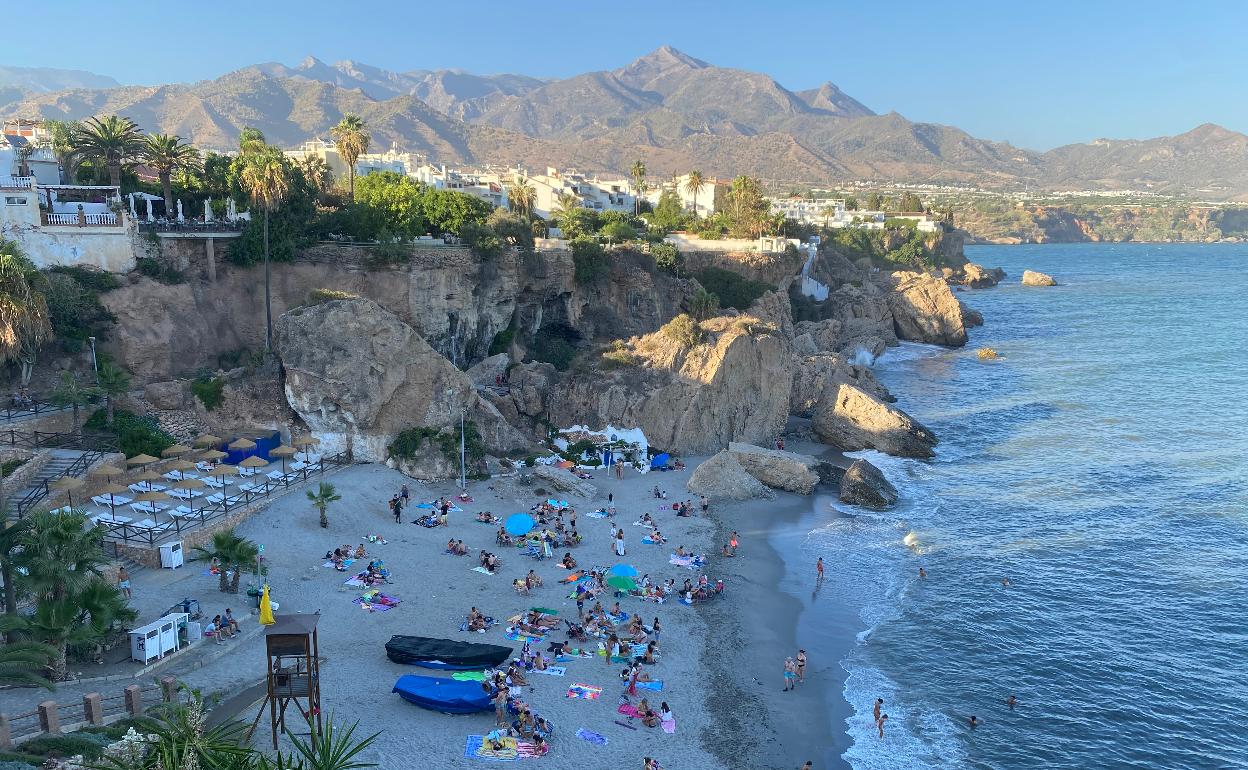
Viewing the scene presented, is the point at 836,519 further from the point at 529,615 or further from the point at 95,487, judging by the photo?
the point at 95,487

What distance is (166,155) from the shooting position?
140 ft

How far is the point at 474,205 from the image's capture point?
5000 centimetres

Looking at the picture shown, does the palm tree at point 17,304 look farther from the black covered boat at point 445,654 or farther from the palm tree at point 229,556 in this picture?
the black covered boat at point 445,654

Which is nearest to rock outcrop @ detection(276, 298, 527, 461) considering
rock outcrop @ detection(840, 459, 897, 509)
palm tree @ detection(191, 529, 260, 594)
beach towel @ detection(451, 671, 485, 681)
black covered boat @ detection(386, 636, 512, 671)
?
palm tree @ detection(191, 529, 260, 594)

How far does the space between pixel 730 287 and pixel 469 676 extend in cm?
4624

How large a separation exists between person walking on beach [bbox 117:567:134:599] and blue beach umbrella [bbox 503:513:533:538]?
12.0 m

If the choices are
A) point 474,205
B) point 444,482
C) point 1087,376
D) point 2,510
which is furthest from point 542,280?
point 1087,376

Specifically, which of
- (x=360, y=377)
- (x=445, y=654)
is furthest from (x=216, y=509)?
(x=445, y=654)

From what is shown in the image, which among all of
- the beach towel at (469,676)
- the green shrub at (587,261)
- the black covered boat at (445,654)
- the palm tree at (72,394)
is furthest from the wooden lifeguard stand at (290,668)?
the green shrub at (587,261)

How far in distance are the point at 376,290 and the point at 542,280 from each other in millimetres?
10852

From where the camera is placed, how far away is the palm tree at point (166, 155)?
4194cm

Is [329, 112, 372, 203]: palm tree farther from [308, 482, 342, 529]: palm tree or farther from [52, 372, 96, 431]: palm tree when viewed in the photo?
[308, 482, 342, 529]: palm tree

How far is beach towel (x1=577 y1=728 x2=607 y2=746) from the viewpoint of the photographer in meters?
19.7

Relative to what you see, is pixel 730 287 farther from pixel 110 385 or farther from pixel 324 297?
pixel 110 385
